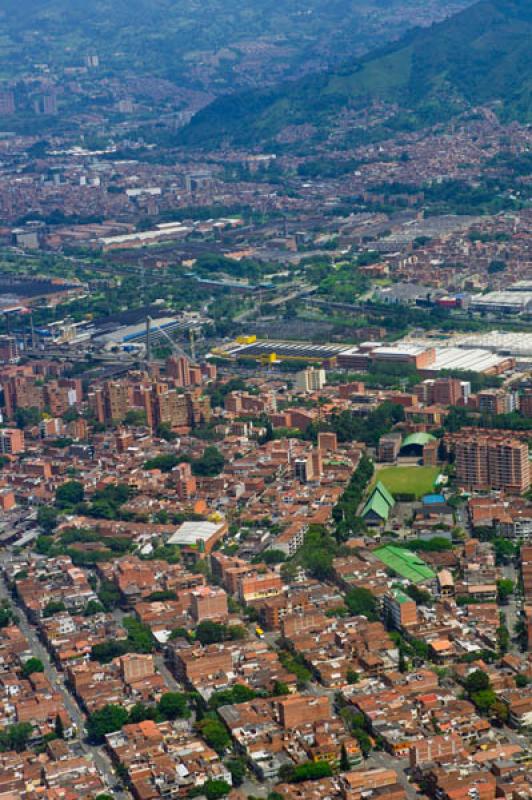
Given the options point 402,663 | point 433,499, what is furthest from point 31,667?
point 433,499

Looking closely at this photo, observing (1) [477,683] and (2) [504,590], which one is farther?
Result: (2) [504,590]

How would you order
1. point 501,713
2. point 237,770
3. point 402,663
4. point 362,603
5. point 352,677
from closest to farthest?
point 237,770 < point 501,713 < point 352,677 < point 402,663 < point 362,603

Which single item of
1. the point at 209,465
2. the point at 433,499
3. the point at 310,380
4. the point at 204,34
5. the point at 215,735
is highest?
the point at 204,34

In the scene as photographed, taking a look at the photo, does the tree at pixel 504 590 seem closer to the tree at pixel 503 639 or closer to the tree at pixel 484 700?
the tree at pixel 503 639

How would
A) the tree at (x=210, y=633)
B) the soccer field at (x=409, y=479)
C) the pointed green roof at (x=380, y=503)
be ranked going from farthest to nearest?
the soccer field at (x=409, y=479) < the pointed green roof at (x=380, y=503) < the tree at (x=210, y=633)

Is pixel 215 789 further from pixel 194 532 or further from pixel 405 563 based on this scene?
pixel 194 532

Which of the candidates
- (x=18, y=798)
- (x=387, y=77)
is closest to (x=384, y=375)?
(x=18, y=798)

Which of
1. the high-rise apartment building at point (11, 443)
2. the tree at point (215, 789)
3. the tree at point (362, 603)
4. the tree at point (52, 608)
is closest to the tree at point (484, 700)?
the tree at point (362, 603)

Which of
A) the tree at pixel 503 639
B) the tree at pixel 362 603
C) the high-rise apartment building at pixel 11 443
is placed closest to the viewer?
the tree at pixel 503 639
